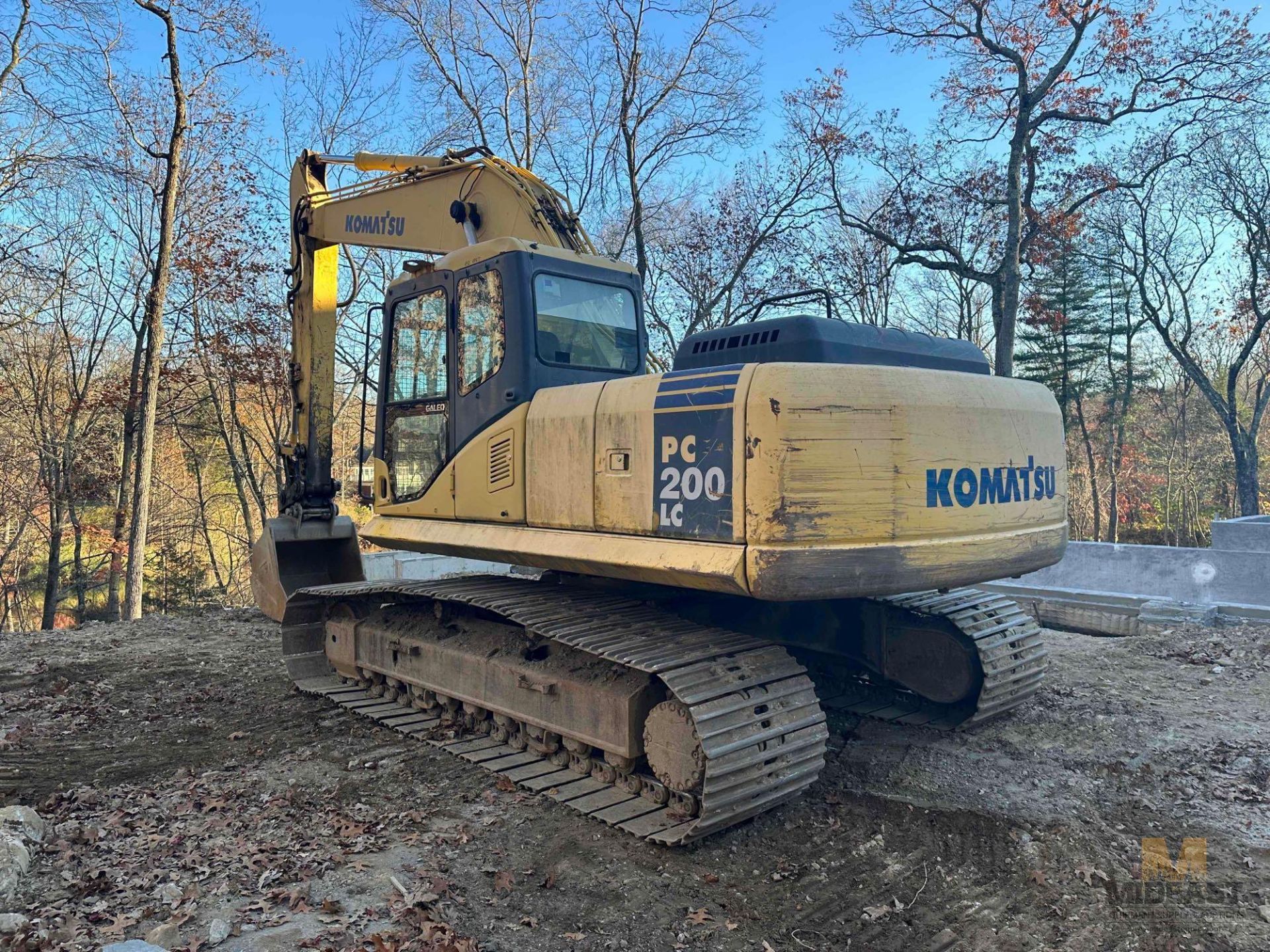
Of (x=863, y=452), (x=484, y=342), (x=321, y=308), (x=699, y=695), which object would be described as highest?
(x=321, y=308)

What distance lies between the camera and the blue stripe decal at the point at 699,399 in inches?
149

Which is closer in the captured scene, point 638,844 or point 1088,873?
point 1088,873

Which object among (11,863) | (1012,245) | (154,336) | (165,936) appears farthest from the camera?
(1012,245)

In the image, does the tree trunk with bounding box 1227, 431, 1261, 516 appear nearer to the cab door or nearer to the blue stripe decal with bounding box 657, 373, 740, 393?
the cab door

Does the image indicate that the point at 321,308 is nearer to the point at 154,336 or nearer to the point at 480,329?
the point at 480,329

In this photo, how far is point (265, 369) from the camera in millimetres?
19234

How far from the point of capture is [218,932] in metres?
3.14

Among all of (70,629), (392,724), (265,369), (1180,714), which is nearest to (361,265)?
(265,369)

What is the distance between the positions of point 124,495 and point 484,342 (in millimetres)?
16295

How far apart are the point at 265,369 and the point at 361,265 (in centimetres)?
343

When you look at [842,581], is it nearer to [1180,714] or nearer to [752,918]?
[752,918]

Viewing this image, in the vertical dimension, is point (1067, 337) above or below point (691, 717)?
above

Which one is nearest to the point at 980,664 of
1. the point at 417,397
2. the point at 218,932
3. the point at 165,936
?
the point at 417,397

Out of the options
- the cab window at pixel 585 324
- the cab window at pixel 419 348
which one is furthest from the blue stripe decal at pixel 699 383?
the cab window at pixel 419 348
